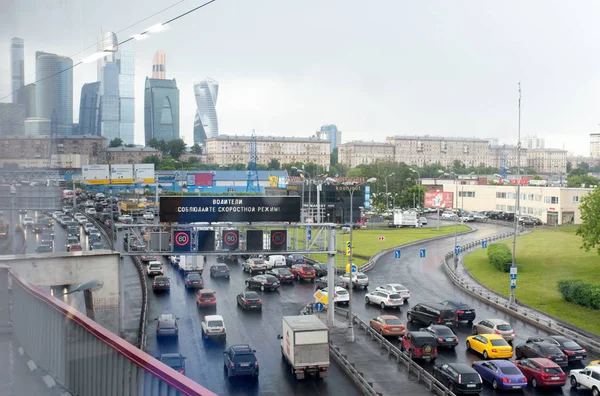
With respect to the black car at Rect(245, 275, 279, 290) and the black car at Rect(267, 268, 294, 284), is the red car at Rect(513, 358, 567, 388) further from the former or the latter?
the black car at Rect(267, 268, 294, 284)

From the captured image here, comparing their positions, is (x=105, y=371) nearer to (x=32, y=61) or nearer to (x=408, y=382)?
(x=32, y=61)

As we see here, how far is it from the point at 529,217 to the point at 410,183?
68.5 ft

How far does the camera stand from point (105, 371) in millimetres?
5508

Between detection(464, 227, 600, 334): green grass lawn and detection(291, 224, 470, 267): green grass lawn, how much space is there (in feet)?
22.0

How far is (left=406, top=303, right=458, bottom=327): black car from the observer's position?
20.6 m

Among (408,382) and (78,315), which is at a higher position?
(78,315)

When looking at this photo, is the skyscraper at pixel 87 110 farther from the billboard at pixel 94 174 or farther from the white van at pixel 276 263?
the white van at pixel 276 263

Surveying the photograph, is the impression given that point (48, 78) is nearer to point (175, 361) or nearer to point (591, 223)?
point (175, 361)

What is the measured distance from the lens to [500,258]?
32.2 metres

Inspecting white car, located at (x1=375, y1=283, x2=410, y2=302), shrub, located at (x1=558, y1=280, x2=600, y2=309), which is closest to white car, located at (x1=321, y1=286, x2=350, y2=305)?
white car, located at (x1=375, y1=283, x2=410, y2=302)

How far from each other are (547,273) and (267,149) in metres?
114

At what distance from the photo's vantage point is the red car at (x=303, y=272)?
3039 centimetres

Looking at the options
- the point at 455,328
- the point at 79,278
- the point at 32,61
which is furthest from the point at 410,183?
the point at 32,61

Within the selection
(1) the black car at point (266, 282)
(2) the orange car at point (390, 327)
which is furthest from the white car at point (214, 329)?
(1) the black car at point (266, 282)
